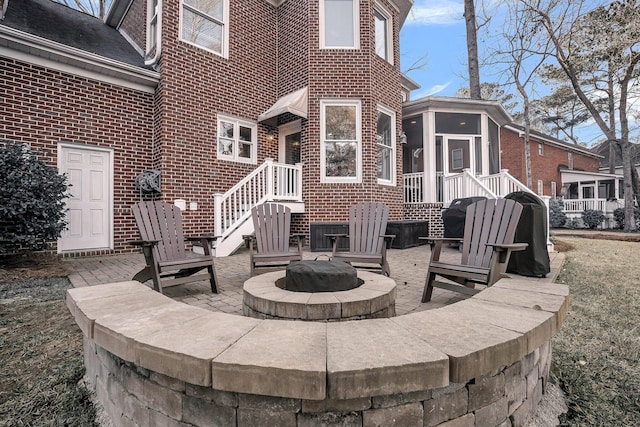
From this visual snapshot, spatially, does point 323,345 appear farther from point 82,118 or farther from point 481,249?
point 82,118

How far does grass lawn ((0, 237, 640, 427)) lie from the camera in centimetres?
174

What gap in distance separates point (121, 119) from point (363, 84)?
565cm

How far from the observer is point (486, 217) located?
3.24 m

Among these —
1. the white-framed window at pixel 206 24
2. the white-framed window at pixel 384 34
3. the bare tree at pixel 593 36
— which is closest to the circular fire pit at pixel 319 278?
the white-framed window at pixel 206 24

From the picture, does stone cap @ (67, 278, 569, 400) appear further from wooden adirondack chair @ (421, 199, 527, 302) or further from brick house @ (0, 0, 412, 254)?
brick house @ (0, 0, 412, 254)

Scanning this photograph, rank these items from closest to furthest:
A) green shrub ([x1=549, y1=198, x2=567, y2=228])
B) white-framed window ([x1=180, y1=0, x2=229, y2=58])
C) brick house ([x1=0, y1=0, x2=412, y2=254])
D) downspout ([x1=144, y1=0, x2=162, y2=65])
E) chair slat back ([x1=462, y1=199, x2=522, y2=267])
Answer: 1. chair slat back ([x1=462, y1=199, x2=522, y2=267])
2. brick house ([x1=0, y1=0, x2=412, y2=254])
3. downspout ([x1=144, y1=0, x2=162, y2=65])
4. white-framed window ([x1=180, y1=0, x2=229, y2=58])
5. green shrub ([x1=549, y1=198, x2=567, y2=228])

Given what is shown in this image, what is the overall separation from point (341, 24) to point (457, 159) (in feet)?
20.3

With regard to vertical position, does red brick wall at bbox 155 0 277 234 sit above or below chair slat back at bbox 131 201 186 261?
above

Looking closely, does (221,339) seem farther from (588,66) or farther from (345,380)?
(588,66)

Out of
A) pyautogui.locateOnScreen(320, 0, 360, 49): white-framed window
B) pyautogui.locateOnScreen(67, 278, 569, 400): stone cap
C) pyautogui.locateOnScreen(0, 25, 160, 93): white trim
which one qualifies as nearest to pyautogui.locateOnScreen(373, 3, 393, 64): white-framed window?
pyautogui.locateOnScreen(320, 0, 360, 49): white-framed window

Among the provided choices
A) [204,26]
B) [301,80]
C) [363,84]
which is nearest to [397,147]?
[363,84]

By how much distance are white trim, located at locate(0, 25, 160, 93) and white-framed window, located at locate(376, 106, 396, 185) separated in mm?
5568

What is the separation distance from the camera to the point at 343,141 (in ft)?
25.7

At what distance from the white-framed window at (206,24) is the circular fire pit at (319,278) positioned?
6.93 m
